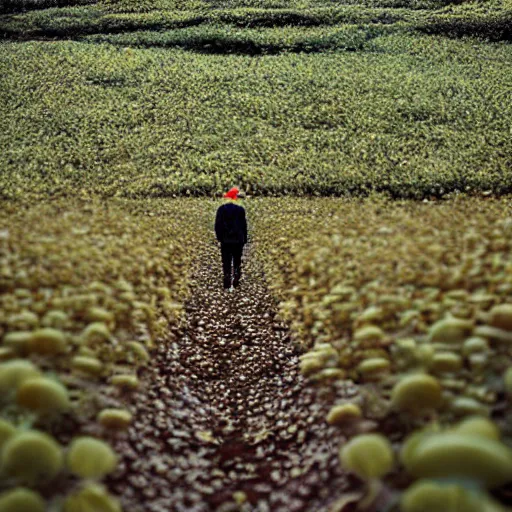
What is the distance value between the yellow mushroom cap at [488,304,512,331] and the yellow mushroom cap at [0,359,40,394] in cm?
365

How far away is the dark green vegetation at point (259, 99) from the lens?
26.2m

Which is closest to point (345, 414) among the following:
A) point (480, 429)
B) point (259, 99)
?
point (480, 429)

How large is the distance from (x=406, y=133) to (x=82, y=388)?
31043 millimetres

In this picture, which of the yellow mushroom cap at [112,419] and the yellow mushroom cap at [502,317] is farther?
the yellow mushroom cap at [112,419]

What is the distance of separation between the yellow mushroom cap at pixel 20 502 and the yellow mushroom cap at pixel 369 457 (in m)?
1.88

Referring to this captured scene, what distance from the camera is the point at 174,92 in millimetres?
37906

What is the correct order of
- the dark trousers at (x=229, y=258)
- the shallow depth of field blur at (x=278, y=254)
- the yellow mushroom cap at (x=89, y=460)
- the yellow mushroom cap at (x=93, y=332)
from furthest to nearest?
the dark trousers at (x=229, y=258), the yellow mushroom cap at (x=93, y=332), the shallow depth of field blur at (x=278, y=254), the yellow mushroom cap at (x=89, y=460)

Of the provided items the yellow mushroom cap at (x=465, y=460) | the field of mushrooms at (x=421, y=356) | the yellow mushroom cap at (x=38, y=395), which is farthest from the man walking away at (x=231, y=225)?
the yellow mushroom cap at (x=465, y=460)

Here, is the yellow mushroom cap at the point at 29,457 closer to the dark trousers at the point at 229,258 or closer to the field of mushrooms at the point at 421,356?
the field of mushrooms at the point at 421,356

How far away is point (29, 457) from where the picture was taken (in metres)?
2.70

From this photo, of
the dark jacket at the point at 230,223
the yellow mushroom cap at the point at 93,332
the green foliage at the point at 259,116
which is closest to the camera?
the yellow mushroom cap at the point at 93,332

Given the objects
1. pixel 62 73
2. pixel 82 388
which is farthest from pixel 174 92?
pixel 82 388

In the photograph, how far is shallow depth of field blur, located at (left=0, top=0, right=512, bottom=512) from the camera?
3119 millimetres

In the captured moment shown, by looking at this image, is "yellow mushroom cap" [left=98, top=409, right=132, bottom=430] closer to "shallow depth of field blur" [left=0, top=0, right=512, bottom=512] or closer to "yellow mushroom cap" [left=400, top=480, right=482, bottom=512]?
"shallow depth of field blur" [left=0, top=0, right=512, bottom=512]
